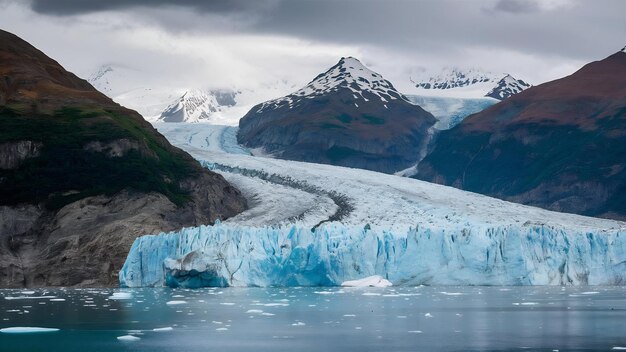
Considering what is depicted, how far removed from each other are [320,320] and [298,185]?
3751cm

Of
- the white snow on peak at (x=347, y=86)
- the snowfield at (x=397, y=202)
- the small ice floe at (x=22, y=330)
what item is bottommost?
Result: the small ice floe at (x=22, y=330)

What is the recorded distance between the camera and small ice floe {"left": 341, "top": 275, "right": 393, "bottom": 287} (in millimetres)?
45656

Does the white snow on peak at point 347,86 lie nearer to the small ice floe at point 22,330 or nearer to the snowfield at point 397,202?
the snowfield at point 397,202

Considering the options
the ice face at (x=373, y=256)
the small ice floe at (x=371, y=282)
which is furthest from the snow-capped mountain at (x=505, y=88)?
the small ice floe at (x=371, y=282)

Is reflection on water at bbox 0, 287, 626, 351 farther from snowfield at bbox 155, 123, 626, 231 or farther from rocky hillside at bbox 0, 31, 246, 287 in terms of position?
rocky hillside at bbox 0, 31, 246, 287

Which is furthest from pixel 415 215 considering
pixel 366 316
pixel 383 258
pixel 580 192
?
pixel 580 192

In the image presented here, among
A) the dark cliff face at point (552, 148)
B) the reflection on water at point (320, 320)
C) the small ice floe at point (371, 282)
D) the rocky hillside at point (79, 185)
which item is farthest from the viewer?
the dark cliff face at point (552, 148)

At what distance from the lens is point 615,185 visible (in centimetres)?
11338

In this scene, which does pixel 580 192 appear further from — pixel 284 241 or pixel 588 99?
pixel 284 241

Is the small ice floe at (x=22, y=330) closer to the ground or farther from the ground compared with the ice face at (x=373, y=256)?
closer to the ground

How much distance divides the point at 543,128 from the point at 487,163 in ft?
28.3

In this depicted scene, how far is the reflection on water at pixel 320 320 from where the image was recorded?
24.0 m

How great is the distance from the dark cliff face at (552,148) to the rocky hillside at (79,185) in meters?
57.8

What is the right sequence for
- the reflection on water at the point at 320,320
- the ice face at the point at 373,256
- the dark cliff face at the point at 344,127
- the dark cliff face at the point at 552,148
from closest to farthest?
1. the reflection on water at the point at 320,320
2. the ice face at the point at 373,256
3. the dark cliff face at the point at 552,148
4. the dark cliff face at the point at 344,127
